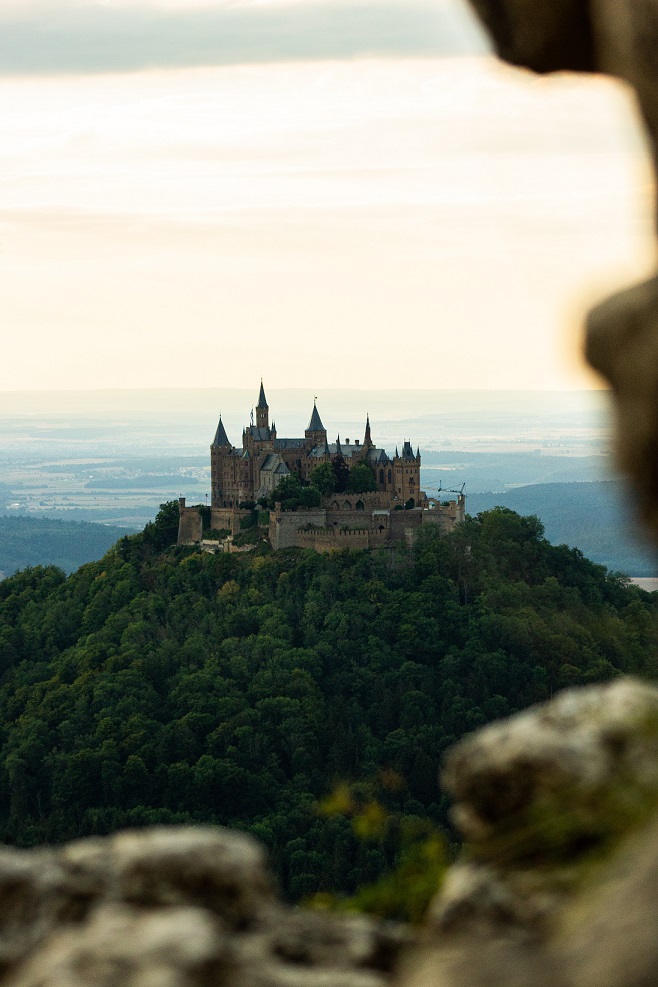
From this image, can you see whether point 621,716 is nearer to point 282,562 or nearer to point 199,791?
point 199,791

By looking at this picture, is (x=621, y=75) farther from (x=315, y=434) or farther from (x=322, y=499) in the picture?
(x=315, y=434)

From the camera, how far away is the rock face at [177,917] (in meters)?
5.48

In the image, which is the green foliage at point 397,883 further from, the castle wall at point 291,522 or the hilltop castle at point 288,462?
the hilltop castle at point 288,462

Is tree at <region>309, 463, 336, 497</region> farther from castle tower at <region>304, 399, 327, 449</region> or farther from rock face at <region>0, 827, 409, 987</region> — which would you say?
rock face at <region>0, 827, 409, 987</region>

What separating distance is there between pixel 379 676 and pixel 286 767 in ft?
27.4

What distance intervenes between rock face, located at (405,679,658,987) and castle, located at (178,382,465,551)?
7705 cm

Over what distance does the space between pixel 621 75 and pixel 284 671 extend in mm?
74673

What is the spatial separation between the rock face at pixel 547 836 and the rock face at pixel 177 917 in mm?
426

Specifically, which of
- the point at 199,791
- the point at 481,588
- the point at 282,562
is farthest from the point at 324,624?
the point at 199,791

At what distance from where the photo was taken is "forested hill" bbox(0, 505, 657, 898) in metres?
71.9

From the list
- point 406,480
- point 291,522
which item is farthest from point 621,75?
point 406,480

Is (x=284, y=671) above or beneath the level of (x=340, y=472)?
beneath

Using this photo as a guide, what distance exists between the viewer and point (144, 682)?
264 ft

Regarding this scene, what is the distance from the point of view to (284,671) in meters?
79.9
